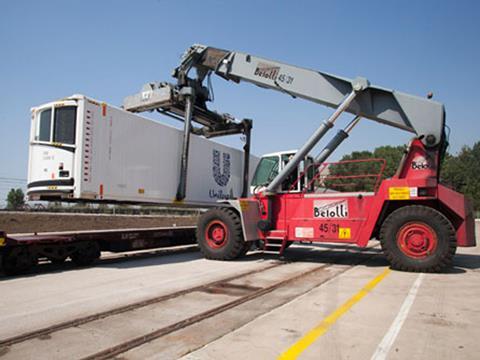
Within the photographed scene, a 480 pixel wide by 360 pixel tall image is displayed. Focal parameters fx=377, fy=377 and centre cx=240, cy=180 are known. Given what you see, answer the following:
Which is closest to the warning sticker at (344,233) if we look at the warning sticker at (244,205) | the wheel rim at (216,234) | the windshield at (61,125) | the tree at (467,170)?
the warning sticker at (244,205)

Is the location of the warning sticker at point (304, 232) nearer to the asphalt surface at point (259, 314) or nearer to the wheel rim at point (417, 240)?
the asphalt surface at point (259, 314)

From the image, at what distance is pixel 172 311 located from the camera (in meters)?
5.11

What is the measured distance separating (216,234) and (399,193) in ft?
16.3

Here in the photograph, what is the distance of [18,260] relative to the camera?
307 inches

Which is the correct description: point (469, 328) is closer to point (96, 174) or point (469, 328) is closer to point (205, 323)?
point (205, 323)

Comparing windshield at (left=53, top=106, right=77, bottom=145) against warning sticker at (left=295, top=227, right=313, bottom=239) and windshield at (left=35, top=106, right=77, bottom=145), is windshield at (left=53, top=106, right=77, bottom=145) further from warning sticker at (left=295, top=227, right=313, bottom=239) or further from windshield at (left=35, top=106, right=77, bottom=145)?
warning sticker at (left=295, top=227, right=313, bottom=239)

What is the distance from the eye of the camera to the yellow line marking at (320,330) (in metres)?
3.64

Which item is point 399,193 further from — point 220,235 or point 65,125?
point 65,125

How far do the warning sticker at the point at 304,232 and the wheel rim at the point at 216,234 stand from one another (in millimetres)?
1962

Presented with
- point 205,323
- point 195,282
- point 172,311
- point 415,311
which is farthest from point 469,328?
point 195,282

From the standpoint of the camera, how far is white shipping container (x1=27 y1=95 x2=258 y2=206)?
28.3 feet

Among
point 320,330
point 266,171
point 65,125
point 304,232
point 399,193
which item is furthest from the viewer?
point 266,171

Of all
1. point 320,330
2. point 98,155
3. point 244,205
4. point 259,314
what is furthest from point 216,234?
point 320,330

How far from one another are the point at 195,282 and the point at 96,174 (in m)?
3.70
